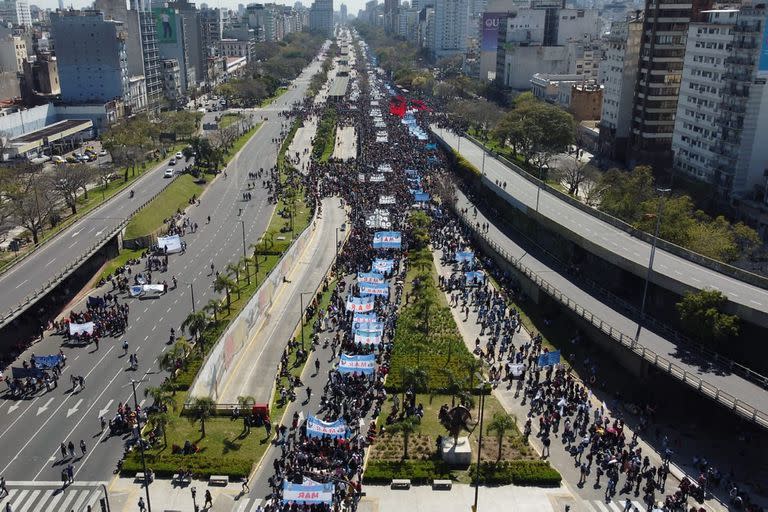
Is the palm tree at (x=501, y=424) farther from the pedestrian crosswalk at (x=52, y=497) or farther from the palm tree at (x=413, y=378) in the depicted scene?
the pedestrian crosswalk at (x=52, y=497)

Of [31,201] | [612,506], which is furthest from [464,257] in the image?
[31,201]

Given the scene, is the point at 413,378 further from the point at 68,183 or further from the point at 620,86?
the point at 620,86

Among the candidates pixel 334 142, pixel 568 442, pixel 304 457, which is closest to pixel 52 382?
pixel 304 457

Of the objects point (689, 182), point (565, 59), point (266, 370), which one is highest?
point (565, 59)

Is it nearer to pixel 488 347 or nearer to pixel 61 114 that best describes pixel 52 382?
pixel 488 347

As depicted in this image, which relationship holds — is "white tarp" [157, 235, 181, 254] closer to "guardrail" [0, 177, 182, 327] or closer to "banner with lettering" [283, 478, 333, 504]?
"guardrail" [0, 177, 182, 327]

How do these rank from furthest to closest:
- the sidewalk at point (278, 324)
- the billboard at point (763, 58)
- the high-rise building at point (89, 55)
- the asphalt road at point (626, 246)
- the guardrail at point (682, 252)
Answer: the high-rise building at point (89, 55) < the billboard at point (763, 58) < the guardrail at point (682, 252) < the asphalt road at point (626, 246) < the sidewalk at point (278, 324)

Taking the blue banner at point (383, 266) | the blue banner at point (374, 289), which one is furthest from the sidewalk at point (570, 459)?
the blue banner at point (383, 266)
